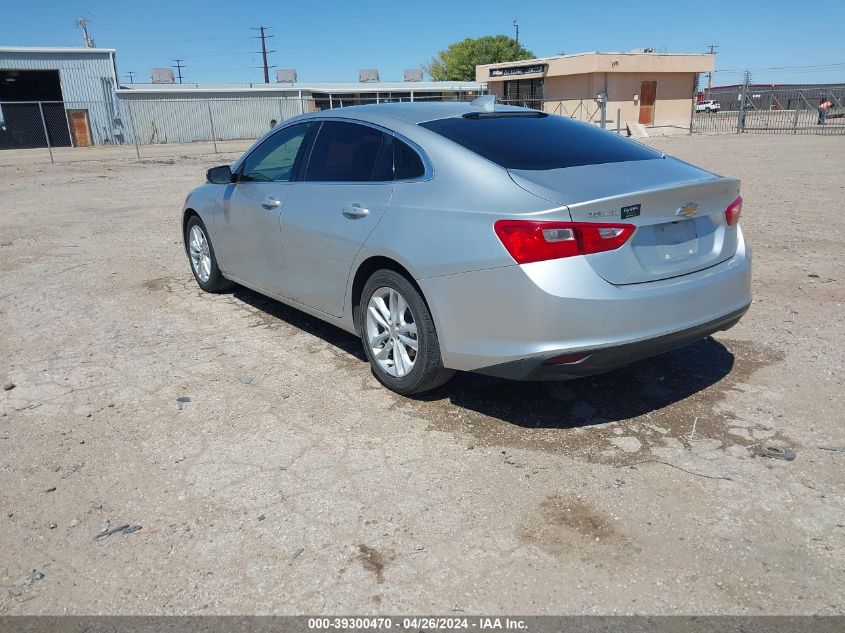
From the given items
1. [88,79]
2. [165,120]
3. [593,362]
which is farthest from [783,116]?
[88,79]

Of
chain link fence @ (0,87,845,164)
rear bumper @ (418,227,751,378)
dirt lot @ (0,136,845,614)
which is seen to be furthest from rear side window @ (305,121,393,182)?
chain link fence @ (0,87,845,164)

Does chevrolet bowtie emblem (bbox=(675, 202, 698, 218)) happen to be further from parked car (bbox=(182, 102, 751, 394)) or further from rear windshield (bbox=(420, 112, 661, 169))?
rear windshield (bbox=(420, 112, 661, 169))

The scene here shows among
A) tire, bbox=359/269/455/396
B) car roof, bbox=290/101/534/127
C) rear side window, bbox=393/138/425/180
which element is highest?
car roof, bbox=290/101/534/127

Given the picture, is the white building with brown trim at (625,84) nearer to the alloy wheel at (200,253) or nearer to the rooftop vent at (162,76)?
the rooftop vent at (162,76)

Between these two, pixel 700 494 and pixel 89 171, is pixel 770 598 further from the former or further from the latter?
pixel 89 171

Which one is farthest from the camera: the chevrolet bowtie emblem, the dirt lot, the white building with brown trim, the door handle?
the white building with brown trim

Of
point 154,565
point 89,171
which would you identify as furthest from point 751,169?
point 89,171

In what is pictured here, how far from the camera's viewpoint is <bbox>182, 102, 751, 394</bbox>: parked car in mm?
3195

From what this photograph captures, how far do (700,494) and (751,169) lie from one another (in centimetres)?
1439

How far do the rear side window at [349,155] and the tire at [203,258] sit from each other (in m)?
1.87

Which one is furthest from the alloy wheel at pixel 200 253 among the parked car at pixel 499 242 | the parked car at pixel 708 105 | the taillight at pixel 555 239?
the parked car at pixel 708 105

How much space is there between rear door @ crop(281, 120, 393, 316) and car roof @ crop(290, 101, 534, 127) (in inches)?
3.0

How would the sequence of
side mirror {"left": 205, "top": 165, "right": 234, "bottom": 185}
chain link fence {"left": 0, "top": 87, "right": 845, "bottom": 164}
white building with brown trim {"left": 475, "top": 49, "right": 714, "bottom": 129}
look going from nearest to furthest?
1. side mirror {"left": 205, "top": 165, "right": 234, "bottom": 185}
2. white building with brown trim {"left": 475, "top": 49, "right": 714, "bottom": 129}
3. chain link fence {"left": 0, "top": 87, "right": 845, "bottom": 164}

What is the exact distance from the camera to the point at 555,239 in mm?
3158
